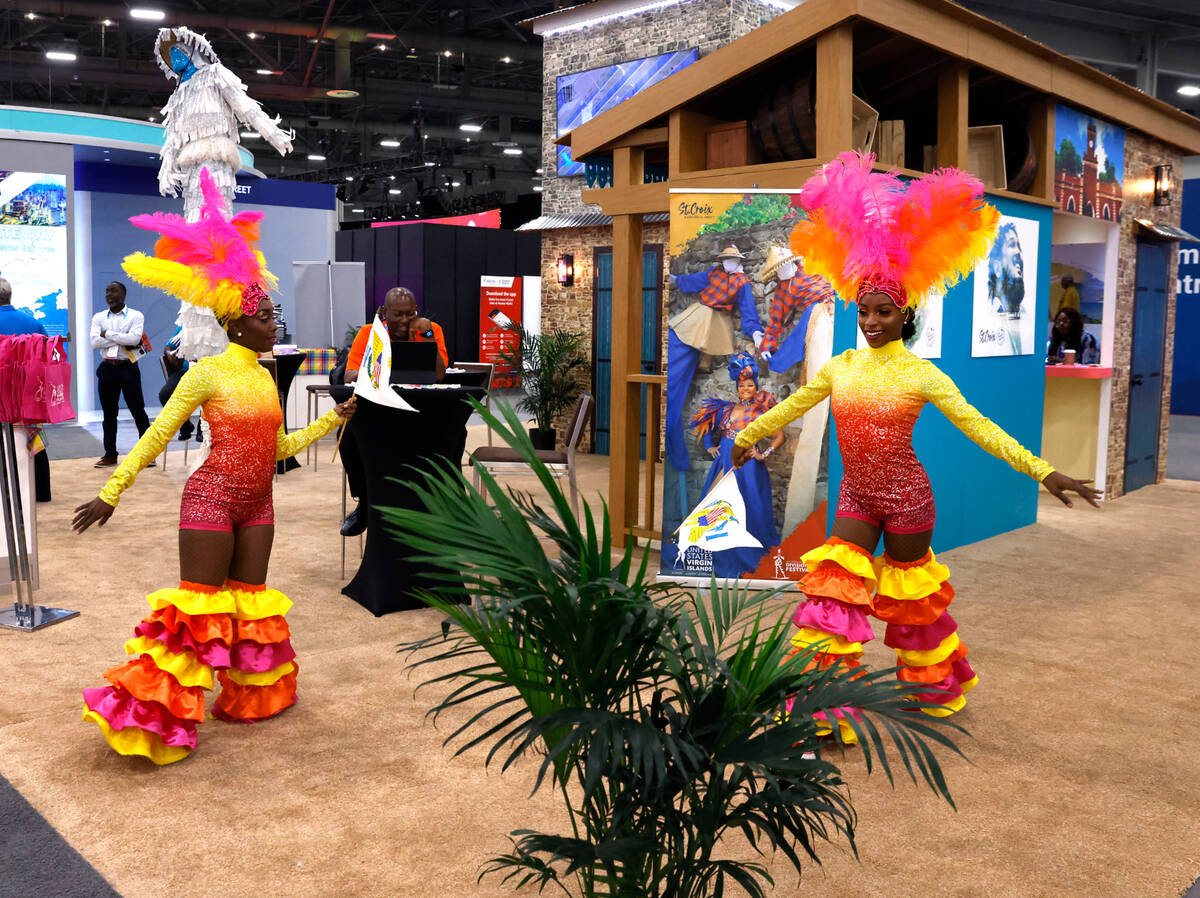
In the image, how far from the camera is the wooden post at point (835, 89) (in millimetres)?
4805

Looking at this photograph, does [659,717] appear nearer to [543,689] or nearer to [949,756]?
[543,689]

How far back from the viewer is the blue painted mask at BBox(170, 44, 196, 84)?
22.0 feet

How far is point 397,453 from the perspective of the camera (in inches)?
176

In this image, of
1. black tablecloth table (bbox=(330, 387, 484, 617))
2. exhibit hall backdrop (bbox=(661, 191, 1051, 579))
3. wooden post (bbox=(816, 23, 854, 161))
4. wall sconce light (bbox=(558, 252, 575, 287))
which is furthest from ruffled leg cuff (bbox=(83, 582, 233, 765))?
wall sconce light (bbox=(558, 252, 575, 287))

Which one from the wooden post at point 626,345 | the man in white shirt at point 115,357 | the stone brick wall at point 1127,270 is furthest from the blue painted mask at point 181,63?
the stone brick wall at point 1127,270

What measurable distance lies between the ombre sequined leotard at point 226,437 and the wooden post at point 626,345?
253 cm

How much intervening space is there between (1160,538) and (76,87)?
21.0 m

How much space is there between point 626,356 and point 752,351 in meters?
0.95

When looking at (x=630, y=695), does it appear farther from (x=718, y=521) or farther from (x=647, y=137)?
(x=647, y=137)

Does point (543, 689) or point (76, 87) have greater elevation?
point (76, 87)

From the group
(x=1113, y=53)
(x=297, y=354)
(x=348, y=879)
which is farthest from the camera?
(x=1113, y=53)

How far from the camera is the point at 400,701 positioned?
364 centimetres

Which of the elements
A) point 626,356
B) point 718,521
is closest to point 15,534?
point 626,356

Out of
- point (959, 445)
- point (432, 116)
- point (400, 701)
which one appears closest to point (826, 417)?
point (959, 445)
